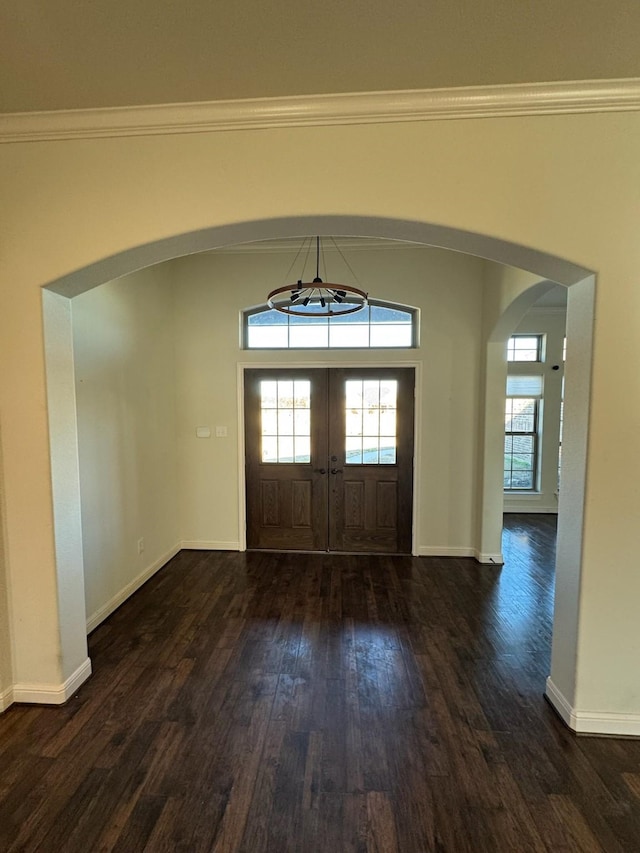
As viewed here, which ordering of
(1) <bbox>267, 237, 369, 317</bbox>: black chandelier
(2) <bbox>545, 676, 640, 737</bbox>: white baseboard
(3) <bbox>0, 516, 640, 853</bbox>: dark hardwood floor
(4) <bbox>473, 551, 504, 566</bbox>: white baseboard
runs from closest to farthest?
(3) <bbox>0, 516, 640, 853</bbox>: dark hardwood floor < (2) <bbox>545, 676, 640, 737</bbox>: white baseboard < (1) <bbox>267, 237, 369, 317</bbox>: black chandelier < (4) <bbox>473, 551, 504, 566</bbox>: white baseboard

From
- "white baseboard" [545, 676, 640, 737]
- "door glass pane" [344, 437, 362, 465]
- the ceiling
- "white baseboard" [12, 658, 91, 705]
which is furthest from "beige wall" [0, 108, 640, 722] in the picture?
"door glass pane" [344, 437, 362, 465]

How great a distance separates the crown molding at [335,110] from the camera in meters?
1.87

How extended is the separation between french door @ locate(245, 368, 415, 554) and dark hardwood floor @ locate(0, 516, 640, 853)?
1.27 metres

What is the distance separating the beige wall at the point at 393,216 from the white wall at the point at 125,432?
2.63ft

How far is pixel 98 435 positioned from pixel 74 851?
2399 millimetres

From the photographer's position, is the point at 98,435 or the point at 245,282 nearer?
the point at 98,435

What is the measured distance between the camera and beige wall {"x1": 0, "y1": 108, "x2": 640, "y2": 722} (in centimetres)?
194

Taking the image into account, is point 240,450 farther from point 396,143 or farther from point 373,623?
point 396,143

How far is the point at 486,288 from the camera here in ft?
→ 13.9

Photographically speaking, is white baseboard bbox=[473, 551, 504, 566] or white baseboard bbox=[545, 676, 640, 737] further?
white baseboard bbox=[473, 551, 504, 566]

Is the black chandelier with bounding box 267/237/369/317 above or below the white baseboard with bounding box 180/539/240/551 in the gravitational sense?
above

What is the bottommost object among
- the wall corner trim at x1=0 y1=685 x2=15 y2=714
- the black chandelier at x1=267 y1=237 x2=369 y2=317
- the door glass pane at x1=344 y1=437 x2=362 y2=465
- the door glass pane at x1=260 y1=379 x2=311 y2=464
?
the wall corner trim at x1=0 y1=685 x2=15 y2=714

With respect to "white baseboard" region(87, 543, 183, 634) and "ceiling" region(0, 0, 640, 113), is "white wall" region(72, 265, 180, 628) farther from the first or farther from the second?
"ceiling" region(0, 0, 640, 113)

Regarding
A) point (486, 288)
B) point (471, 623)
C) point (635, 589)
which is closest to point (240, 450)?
point (471, 623)
